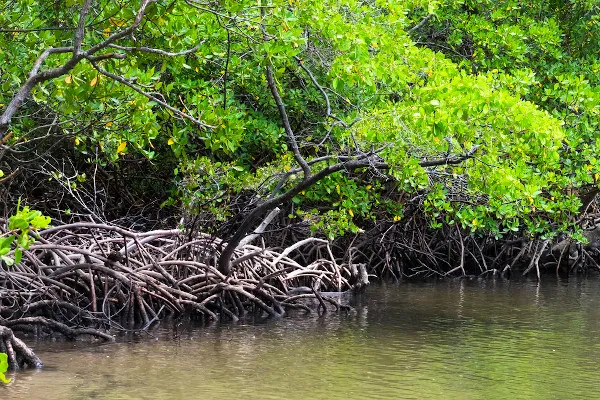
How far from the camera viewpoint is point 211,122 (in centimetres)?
574

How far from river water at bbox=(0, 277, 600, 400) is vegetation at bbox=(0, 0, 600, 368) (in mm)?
1004

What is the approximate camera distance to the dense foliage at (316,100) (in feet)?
20.0

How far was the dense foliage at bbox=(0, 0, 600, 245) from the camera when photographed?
6094mm

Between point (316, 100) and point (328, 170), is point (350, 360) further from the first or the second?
point (316, 100)

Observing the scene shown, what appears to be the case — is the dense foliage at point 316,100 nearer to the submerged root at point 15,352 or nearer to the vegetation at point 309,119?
the vegetation at point 309,119

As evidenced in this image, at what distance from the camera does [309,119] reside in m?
10.7

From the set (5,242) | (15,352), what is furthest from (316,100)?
(5,242)

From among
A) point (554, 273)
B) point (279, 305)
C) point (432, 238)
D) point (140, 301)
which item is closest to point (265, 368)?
point (140, 301)

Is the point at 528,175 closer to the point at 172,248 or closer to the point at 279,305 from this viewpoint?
the point at 279,305

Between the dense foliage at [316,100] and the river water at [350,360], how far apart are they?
114cm

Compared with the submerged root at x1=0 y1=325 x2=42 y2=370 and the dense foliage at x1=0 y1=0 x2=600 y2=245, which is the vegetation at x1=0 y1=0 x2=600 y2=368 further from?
the submerged root at x1=0 y1=325 x2=42 y2=370

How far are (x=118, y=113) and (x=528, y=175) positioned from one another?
3928 mm

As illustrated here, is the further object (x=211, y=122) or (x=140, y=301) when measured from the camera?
(x=140, y=301)

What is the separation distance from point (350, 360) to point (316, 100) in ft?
11.9
